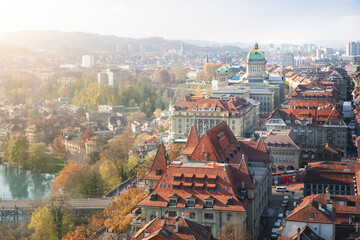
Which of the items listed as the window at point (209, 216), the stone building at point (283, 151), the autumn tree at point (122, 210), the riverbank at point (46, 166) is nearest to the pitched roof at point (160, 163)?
the autumn tree at point (122, 210)

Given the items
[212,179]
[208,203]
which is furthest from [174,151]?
[208,203]

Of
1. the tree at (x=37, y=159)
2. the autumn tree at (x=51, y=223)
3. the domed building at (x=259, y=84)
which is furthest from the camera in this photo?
the domed building at (x=259, y=84)

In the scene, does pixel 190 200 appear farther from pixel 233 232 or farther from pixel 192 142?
pixel 192 142

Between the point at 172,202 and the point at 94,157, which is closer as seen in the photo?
the point at 172,202

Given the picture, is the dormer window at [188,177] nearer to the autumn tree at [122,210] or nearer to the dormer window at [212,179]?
the dormer window at [212,179]

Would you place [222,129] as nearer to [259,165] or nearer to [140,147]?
[259,165]

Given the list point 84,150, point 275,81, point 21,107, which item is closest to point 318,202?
point 84,150

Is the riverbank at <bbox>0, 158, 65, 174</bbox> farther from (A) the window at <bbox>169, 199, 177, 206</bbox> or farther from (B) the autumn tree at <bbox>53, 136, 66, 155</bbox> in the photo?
(A) the window at <bbox>169, 199, 177, 206</bbox>
